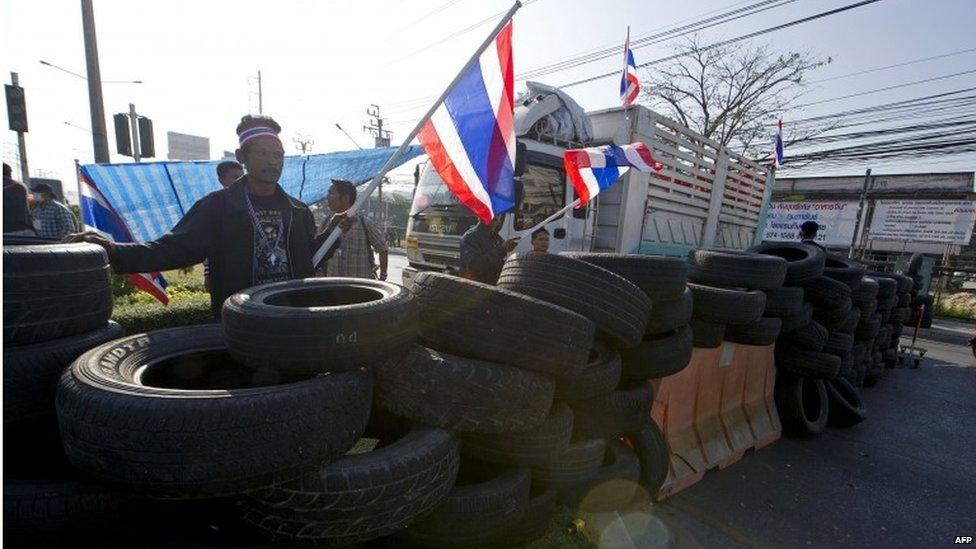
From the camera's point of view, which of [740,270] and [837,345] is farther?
[837,345]

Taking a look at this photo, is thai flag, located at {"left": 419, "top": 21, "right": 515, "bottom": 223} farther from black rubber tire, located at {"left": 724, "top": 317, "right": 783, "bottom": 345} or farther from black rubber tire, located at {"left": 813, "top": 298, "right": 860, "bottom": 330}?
black rubber tire, located at {"left": 813, "top": 298, "right": 860, "bottom": 330}

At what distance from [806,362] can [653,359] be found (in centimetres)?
258

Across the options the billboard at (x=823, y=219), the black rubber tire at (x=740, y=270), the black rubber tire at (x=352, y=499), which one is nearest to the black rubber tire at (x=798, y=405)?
the black rubber tire at (x=740, y=270)

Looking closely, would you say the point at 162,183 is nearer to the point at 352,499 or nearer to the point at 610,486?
the point at 352,499

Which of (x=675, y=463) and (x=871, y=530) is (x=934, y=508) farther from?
(x=675, y=463)

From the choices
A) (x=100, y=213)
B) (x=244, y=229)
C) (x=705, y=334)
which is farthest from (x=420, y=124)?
(x=100, y=213)

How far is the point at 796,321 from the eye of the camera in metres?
4.34

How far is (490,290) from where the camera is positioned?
2.27 metres

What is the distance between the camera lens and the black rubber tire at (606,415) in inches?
107

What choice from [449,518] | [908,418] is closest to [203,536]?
[449,518]

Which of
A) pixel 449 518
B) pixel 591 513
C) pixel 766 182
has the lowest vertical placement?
pixel 591 513

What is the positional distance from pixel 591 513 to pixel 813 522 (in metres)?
1.79

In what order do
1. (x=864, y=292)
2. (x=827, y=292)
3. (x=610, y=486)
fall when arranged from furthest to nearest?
1. (x=864, y=292)
2. (x=827, y=292)
3. (x=610, y=486)

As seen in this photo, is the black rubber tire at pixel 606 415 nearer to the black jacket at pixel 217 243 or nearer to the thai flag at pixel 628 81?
the black jacket at pixel 217 243
